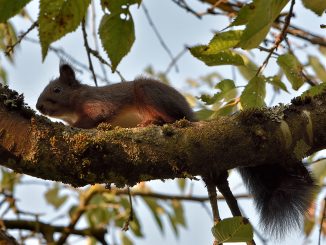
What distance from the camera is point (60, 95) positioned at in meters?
5.05

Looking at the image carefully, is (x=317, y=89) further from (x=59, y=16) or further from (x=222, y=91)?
(x=59, y=16)

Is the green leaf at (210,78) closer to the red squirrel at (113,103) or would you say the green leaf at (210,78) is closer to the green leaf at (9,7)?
the red squirrel at (113,103)

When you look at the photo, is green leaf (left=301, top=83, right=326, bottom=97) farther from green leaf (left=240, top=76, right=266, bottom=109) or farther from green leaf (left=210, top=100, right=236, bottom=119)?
green leaf (left=210, top=100, right=236, bottom=119)

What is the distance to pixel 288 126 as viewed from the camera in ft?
7.43

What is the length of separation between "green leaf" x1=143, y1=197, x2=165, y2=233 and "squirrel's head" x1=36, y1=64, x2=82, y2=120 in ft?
4.10

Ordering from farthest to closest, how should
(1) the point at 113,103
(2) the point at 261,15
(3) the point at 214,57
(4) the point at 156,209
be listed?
(4) the point at 156,209
(1) the point at 113,103
(3) the point at 214,57
(2) the point at 261,15

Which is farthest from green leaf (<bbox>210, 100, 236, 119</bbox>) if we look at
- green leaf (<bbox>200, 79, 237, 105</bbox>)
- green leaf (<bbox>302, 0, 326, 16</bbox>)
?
green leaf (<bbox>302, 0, 326, 16</bbox>)

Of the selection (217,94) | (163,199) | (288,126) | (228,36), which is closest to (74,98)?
(163,199)

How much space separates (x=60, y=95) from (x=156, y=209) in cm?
153

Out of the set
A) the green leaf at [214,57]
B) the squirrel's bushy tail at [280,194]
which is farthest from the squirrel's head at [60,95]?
the green leaf at [214,57]

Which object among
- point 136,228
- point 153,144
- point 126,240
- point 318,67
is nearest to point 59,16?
point 153,144

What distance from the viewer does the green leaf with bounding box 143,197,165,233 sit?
5.05 metres

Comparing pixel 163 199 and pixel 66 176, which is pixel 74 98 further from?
pixel 66 176

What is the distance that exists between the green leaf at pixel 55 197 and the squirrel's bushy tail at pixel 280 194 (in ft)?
9.47
